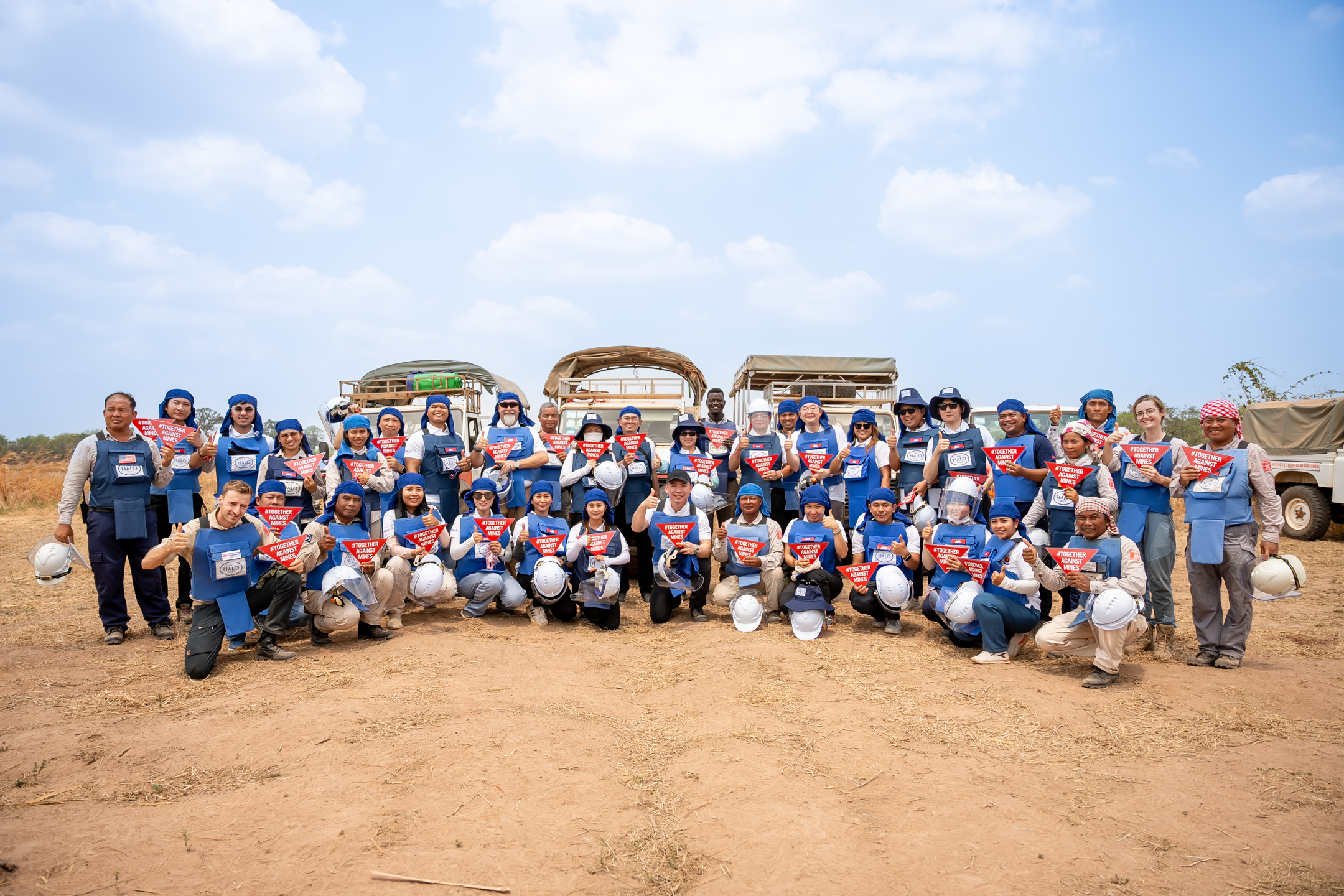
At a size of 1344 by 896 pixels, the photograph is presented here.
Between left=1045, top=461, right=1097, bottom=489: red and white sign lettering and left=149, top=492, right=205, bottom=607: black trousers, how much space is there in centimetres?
762

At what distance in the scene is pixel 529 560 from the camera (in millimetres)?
7656

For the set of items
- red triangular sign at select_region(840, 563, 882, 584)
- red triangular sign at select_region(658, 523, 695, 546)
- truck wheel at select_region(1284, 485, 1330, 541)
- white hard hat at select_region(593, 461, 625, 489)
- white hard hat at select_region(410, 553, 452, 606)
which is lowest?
truck wheel at select_region(1284, 485, 1330, 541)

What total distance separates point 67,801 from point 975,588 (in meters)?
6.26

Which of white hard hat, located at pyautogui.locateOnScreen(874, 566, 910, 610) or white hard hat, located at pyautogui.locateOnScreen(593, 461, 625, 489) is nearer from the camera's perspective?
white hard hat, located at pyautogui.locateOnScreen(874, 566, 910, 610)

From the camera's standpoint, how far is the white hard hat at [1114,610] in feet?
18.5

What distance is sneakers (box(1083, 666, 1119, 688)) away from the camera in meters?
5.63

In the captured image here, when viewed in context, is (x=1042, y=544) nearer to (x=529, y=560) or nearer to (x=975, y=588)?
(x=975, y=588)

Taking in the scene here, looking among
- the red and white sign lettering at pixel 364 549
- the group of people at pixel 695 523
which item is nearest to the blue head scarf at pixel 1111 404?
the group of people at pixel 695 523

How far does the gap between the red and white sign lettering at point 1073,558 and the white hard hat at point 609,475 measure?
426 cm

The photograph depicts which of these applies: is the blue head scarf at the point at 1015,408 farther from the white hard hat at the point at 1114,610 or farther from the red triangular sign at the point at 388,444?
the red triangular sign at the point at 388,444

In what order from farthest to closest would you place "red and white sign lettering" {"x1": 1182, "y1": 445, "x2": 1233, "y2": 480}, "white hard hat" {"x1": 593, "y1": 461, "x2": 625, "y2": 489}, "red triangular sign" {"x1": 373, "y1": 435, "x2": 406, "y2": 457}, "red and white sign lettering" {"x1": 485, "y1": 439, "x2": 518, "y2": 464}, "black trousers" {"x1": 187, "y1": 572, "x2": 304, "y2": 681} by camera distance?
"red and white sign lettering" {"x1": 485, "y1": 439, "x2": 518, "y2": 464}, "white hard hat" {"x1": 593, "y1": 461, "x2": 625, "y2": 489}, "red triangular sign" {"x1": 373, "y1": 435, "x2": 406, "y2": 457}, "red and white sign lettering" {"x1": 1182, "y1": 445, "x2": 1233, "y2": 480}, "black trousers" {"x1": 187, "y1": 572, "x2": 304, "y2": 681}

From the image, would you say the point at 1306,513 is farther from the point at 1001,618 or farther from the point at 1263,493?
the point at 1001,618

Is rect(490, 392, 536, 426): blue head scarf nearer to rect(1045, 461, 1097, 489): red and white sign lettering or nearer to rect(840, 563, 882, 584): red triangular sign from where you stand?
rect(840, 563, 882, 584): red triangular sign

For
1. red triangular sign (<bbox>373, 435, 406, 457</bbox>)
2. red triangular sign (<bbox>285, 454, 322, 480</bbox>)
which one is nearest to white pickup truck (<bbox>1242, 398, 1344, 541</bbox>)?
red triangular sign (<bbox>373, 435, 406, 457</bbox>)
